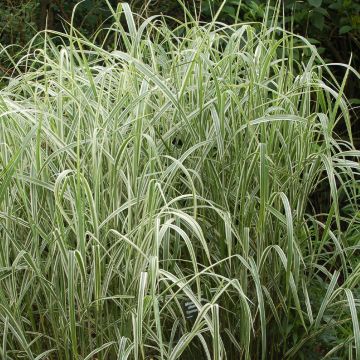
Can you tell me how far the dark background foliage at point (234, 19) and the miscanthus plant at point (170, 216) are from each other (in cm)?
164

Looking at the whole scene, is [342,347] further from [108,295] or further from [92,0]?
[92,0]

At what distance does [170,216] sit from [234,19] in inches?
90.7

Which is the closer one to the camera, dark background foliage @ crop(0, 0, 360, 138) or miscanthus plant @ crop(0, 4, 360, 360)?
miscanthus plant @ crop(0, 4, 360, 360)

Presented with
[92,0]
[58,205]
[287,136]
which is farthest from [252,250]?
[92,0]

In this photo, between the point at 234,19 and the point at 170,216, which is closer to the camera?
the point at 170,216

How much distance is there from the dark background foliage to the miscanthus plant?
164cm

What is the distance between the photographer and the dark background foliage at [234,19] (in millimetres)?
4656

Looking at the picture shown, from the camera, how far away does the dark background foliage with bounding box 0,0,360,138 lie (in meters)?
4.66

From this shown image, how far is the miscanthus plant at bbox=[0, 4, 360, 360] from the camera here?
2541 mm

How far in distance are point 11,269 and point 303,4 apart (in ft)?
8.80

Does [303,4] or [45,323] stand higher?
[303,4]

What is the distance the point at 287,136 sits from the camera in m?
2.92

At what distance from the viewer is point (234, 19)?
4715 millimetres

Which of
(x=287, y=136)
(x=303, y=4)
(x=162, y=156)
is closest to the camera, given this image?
(x=162, y=156)
